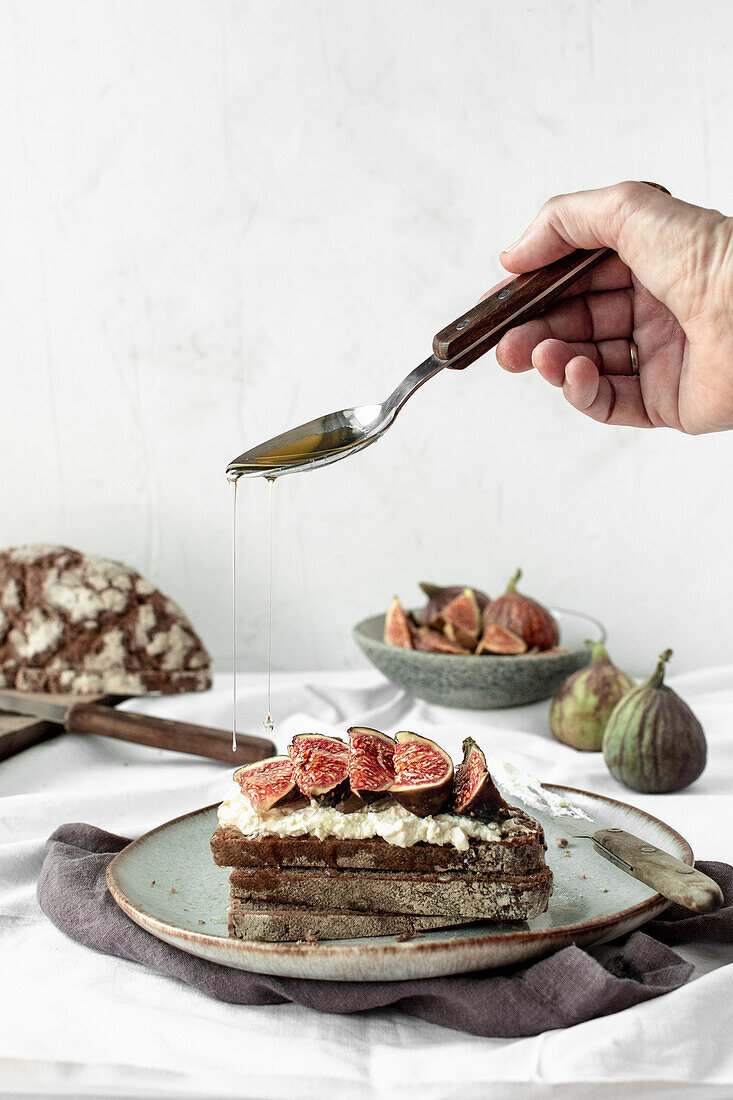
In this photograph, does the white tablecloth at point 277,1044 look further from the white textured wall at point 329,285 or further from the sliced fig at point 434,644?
the white textured wall at point 329,285

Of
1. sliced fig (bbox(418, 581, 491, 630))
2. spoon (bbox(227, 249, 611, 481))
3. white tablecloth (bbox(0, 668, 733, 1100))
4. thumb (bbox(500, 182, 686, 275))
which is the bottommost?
white tablecloth (bbox(0, 668, 733, 1100))

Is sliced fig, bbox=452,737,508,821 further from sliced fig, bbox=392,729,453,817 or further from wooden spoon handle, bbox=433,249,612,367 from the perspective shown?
wooden spoon handle, bbox=433,249,612,367

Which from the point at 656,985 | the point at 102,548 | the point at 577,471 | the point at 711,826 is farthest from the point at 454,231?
the point at 656,985

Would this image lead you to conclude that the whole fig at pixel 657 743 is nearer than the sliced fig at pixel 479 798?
No

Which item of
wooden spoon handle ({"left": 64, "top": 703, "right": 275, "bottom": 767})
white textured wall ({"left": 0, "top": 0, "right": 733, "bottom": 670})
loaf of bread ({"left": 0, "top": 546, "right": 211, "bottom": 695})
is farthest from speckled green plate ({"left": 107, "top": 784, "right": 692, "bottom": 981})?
white textured wall ({"left": 0, "top": 0, "right": 733, "bottom": 670})

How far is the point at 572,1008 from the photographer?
93 cm

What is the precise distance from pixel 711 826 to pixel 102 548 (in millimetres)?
1659

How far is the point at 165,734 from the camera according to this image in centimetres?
184

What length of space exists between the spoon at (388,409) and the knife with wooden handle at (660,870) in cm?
59

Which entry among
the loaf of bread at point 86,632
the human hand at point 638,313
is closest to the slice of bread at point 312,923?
the human hand at point 638,313

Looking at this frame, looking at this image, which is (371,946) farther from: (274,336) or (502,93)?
(502,93)

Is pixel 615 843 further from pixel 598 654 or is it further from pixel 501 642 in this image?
pixel 501 642

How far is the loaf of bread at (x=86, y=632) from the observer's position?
7.14 feet

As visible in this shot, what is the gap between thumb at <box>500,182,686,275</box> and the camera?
130cm
